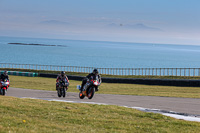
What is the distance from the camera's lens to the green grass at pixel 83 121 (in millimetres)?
9922

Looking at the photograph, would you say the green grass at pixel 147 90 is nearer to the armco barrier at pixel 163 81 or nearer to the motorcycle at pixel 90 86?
the armco barrier at pixel 163 81

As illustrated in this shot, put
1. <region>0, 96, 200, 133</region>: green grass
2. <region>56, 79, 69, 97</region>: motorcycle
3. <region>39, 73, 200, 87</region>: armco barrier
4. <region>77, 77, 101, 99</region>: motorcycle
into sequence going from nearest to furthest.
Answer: <region>0, 96, 200, 133</region>: green grass
<region>77, 77, 101, 99</region>: motorcycle
<region>56, 79, 69, 97</region>: motorcycle
<region>39, 73, 200, 87</region>: armco barrier

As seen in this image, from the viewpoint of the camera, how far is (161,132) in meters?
10.0

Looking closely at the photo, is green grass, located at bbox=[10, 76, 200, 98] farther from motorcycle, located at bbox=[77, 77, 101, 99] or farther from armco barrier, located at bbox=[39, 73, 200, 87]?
motorcycle, located at bbox=[77, 77, 101, 99]

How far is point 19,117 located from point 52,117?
1108 millimetres

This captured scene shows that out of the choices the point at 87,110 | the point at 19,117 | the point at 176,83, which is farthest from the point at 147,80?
the point at 19,117

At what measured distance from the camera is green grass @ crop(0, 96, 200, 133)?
9922 mm

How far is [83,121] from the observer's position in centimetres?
1134

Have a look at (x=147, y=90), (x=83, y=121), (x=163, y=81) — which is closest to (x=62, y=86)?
(x=83, y=121)

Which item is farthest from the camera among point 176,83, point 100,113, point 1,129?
point 176,83

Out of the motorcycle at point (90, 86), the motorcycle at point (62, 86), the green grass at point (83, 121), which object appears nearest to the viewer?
the green grass at point (83, 121)

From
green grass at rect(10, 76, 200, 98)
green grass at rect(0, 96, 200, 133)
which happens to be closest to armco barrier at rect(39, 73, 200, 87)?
green grass at rect(10, 76, 200, 98)

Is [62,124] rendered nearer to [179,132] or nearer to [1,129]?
[1,129]

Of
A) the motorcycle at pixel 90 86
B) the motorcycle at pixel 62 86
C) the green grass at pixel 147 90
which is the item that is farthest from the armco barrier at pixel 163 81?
the motorcycle at pixel 90 86
